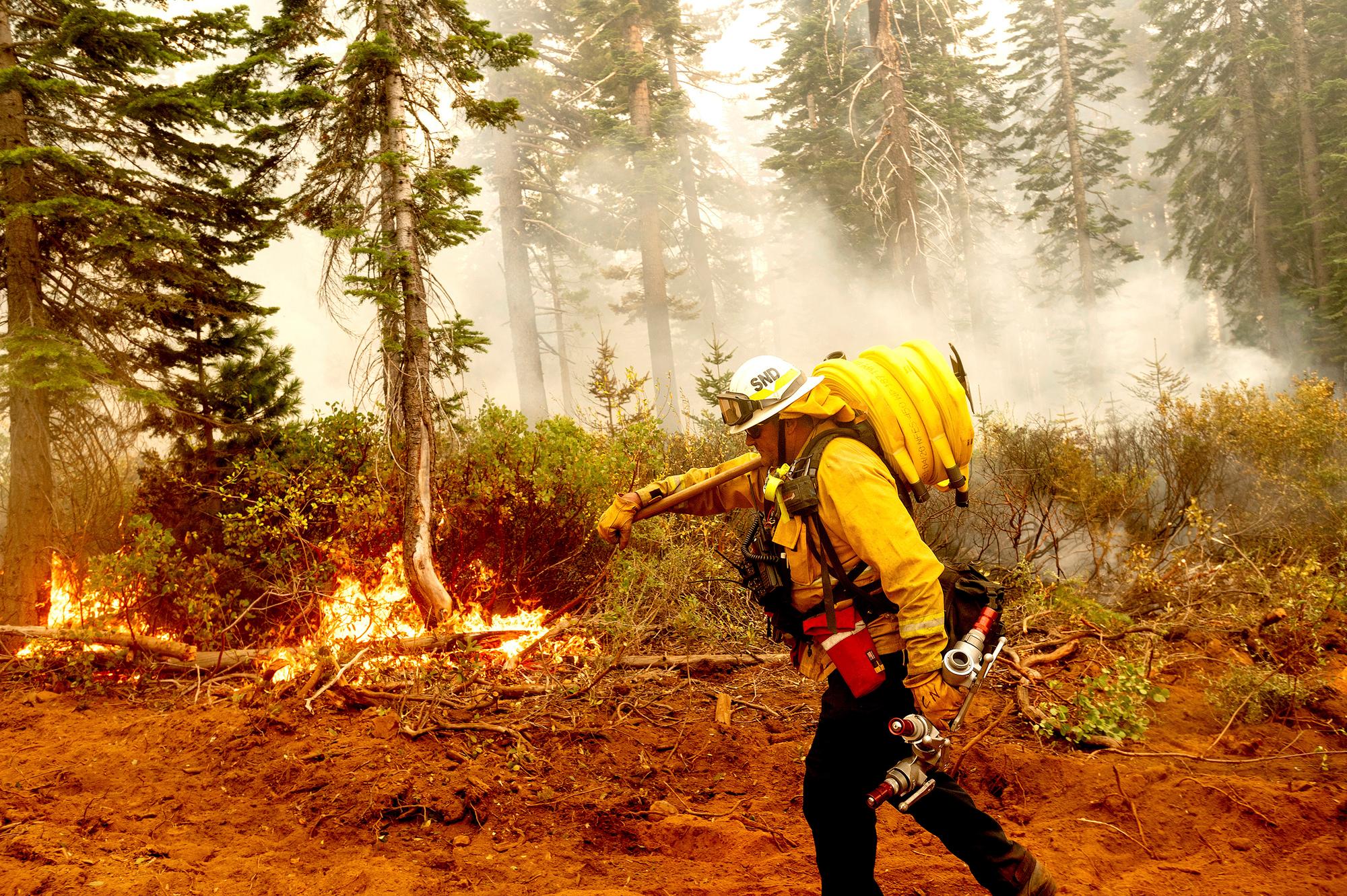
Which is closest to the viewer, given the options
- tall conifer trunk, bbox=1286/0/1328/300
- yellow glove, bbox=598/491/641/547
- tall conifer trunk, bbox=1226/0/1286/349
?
yellow glove, bbox=598/491/641/547

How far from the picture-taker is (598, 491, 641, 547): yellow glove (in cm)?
357

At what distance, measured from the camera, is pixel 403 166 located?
6.68 m

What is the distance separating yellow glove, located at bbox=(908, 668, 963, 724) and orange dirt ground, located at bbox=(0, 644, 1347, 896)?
1.66m

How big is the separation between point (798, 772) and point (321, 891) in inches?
114

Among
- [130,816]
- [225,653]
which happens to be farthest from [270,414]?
[130,816]

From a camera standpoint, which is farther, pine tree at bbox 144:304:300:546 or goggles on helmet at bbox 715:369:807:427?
pine tree at bbox 144:304:300:546

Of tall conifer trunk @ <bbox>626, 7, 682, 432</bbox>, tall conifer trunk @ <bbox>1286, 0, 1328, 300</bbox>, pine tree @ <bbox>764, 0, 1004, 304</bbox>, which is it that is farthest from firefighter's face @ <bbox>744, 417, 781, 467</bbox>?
tall conifer trunk @ <bbox>1286, 0, 1328, 300</bbox>

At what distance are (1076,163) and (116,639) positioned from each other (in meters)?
28.1

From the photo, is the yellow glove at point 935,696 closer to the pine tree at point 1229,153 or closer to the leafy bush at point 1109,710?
the leafy bush at point 1109,710

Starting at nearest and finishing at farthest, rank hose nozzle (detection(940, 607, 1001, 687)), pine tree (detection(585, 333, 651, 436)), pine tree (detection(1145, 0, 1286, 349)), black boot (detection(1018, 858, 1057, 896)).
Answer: hose nozzle (detection(940, 607, 1001, 687)), black boot (detection(1018, 858, 1057, 896)), pine tree (detection(585, 333, 651, 436)), pine tree (detection(1145, 0, 1286, 349))

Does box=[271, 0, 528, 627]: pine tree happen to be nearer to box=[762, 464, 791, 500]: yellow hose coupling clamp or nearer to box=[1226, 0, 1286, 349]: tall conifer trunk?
box=[762, 464, 791, 500]: yellow hose coupling clamp

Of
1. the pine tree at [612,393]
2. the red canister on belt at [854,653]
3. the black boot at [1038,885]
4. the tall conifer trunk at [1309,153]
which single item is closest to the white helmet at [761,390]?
the red canister on belt at [854,653]

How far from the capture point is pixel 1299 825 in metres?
4.04

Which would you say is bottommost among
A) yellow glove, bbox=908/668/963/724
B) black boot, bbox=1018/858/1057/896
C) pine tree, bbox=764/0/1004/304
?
black boot, bbox=1018/858/1057/896
